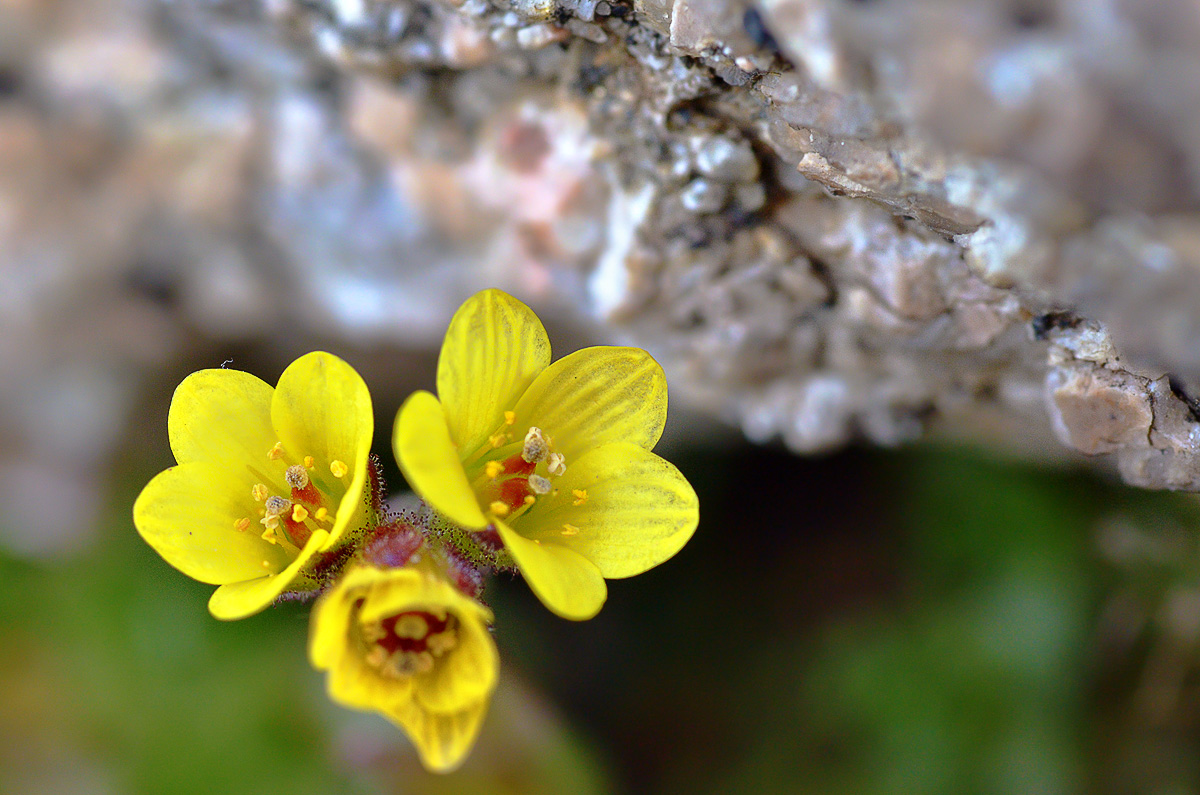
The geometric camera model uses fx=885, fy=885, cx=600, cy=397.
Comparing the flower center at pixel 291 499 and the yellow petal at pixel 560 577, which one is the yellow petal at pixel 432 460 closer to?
the yellow petal at pixel 560 577

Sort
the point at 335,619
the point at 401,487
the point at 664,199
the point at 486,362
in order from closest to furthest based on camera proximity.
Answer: the point at 335,619 → the point at 486,362 → the point at 664,199 → the point at 401,487

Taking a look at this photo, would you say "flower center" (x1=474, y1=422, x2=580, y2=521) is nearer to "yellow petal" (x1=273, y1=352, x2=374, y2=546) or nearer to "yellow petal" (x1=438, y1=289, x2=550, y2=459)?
"yellow petal" (x1=438, y1=289, x2=550, y2=459)

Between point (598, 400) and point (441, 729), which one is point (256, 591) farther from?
point (598, 400)

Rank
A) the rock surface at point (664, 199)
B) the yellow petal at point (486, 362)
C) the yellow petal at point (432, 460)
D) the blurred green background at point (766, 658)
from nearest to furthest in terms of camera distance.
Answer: the rock surface at point (664, 199)
the yellow petal at point (432, 460)
the yellow petal at point (486, 362)
the blurred green background at point (766, 658)

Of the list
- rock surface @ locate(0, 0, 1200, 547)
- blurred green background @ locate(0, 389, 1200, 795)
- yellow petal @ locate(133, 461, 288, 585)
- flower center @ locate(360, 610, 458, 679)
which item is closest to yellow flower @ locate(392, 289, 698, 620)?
flower center @ locate(360, 610, 458, 679)

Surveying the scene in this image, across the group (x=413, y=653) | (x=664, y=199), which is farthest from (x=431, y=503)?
(x=664, y=199)

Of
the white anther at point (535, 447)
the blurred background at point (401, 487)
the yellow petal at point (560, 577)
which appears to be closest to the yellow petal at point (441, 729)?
the yellow petal at point (560, 577)

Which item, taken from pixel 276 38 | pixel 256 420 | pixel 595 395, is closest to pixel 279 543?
pixel 256 420
